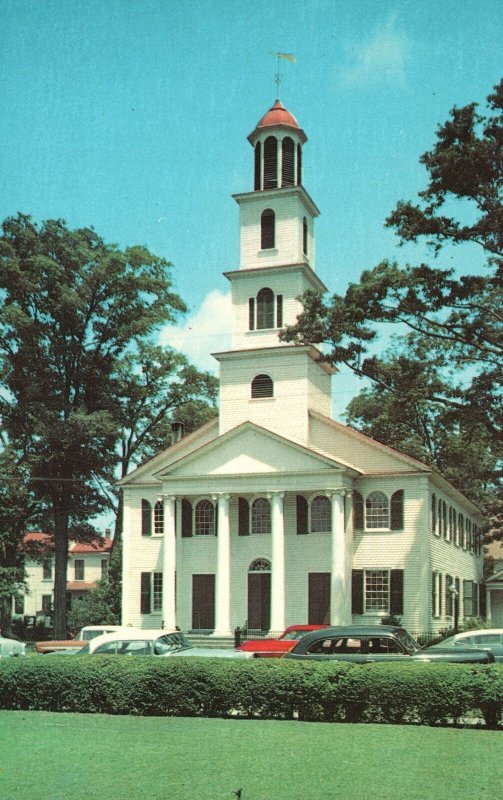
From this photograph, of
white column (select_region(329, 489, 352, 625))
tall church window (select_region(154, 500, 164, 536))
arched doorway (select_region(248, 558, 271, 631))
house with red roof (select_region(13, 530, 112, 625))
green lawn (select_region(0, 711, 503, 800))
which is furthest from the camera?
house with red roof (select_region(13, 530, 112, 625))

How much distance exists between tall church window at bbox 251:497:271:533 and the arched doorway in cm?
127

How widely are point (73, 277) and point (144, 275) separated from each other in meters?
3.72

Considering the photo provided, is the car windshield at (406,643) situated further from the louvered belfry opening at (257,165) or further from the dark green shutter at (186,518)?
the louvered belfry opening at (257,165)

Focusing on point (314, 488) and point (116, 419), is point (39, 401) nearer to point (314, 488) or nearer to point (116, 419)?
point (116, 419)

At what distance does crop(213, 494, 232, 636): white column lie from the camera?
3838cm

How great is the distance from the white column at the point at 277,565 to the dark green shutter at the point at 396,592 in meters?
4.26

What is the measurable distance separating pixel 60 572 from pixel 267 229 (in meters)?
20.9

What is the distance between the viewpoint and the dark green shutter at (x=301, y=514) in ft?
A: 130

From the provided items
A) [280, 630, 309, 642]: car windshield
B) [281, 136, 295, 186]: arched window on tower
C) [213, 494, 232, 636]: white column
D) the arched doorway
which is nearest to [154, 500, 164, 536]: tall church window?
[213, 494, 232, 636]: white column

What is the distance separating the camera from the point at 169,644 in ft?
66.9

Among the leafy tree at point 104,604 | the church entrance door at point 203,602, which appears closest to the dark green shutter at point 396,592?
the church entrance door at point 203,602

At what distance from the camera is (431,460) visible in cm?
5684

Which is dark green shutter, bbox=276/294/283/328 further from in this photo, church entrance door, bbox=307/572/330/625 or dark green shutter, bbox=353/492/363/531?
church entrance door, bbox=307/572/330/625

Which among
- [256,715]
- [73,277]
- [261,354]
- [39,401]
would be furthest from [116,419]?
[256,715]
